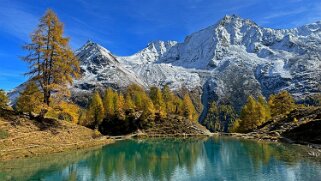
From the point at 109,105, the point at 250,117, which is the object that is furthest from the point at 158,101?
the point at 250,117

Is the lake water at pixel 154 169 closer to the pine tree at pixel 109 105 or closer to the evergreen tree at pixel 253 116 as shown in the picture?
the pine tree at pixel 109 105

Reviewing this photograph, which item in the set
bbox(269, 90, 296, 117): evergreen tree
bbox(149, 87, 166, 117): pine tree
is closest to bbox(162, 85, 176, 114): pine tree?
bbox(149, 87, 166, 117): pine tree

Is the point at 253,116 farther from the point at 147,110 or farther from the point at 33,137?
the point at 33,137

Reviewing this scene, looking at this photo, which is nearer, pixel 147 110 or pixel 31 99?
pixel 31 99

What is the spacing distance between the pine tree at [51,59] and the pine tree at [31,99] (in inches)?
41.1

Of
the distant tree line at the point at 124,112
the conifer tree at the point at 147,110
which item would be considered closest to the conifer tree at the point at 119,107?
the distant tree line at the point at 124,112

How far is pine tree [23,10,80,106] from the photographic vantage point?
51500 mm

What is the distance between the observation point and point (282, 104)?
124312 mm

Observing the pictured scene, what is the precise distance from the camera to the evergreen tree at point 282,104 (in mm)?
121994

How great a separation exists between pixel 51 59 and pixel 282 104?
97.9m

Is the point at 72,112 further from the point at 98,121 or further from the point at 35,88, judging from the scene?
the point at 98,121

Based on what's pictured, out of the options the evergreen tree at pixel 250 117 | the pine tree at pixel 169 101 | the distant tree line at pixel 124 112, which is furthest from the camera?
the pine tree at pixel 169 101

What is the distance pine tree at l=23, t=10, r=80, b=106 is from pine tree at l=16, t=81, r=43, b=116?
1.04 m

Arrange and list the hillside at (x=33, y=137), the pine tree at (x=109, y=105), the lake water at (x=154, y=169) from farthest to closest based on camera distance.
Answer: the pine tree at (x=109, y=105) → the hillside at (x=33, y=137) → the lake water at (x=154, y=169)
